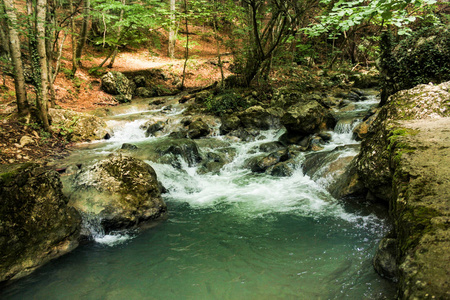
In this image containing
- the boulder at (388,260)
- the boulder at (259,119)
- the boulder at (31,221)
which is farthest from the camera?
the boulder at (259,119)

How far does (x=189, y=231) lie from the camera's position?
4.39m

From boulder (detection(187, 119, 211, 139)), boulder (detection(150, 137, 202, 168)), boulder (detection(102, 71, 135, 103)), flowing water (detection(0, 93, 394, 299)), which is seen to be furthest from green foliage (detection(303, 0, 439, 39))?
boulder (detection(102, 71, 135, 103))

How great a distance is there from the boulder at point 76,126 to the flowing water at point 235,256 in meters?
5.99

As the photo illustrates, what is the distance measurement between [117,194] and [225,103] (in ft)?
28.0

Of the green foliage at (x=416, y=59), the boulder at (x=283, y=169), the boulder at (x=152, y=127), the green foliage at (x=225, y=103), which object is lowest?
the boulder at (x=283, y=169)

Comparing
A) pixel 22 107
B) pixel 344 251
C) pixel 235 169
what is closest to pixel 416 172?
pixel 344 251

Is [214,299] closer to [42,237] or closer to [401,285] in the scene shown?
[401,285]

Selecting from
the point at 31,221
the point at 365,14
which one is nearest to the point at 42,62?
the point at 31,221

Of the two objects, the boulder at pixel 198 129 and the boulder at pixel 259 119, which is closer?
the boulder at pixel 198 129

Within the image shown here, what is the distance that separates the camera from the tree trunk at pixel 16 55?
257 inches

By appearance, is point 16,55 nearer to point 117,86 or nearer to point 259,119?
point 117,86

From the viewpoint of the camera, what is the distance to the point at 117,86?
14.7m

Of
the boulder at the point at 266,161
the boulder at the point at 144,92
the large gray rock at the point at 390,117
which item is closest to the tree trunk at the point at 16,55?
the boulder at the point at 266,161

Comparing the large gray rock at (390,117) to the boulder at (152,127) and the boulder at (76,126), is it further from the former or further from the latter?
the boulder at (76,126)
